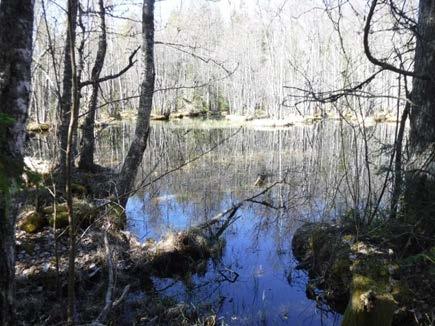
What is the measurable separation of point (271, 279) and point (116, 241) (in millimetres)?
2399

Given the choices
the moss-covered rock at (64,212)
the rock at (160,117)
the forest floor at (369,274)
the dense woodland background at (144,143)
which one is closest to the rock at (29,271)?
the dense woodland background at (144,143)

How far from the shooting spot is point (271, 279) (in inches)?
240

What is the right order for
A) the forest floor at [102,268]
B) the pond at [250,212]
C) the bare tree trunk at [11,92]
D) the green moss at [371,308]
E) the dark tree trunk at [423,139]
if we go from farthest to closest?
1. the pond at [250,212]
2. the dark tree trunk at [423,139]
3. the forest floor at [102,268]
4. the green moss at [371,308]
5. the bare tree trunk at [11,92]

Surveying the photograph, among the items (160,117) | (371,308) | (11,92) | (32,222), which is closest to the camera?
(11,92)

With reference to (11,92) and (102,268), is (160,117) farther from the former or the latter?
(11,92)

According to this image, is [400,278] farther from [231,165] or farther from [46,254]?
[231,165]

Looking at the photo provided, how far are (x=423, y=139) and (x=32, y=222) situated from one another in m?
5.38

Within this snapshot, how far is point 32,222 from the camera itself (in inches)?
239

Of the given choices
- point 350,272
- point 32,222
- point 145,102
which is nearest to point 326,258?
point 350,272

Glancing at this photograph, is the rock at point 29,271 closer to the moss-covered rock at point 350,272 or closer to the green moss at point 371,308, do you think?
the moss-covered rock at point 350,272

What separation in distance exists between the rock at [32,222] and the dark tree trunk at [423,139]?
500cm

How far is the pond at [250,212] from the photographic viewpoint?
524 cm

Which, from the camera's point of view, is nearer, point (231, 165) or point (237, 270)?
point (237, 270)

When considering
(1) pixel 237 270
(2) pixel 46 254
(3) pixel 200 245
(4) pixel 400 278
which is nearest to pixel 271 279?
(1) pixel 237 270
